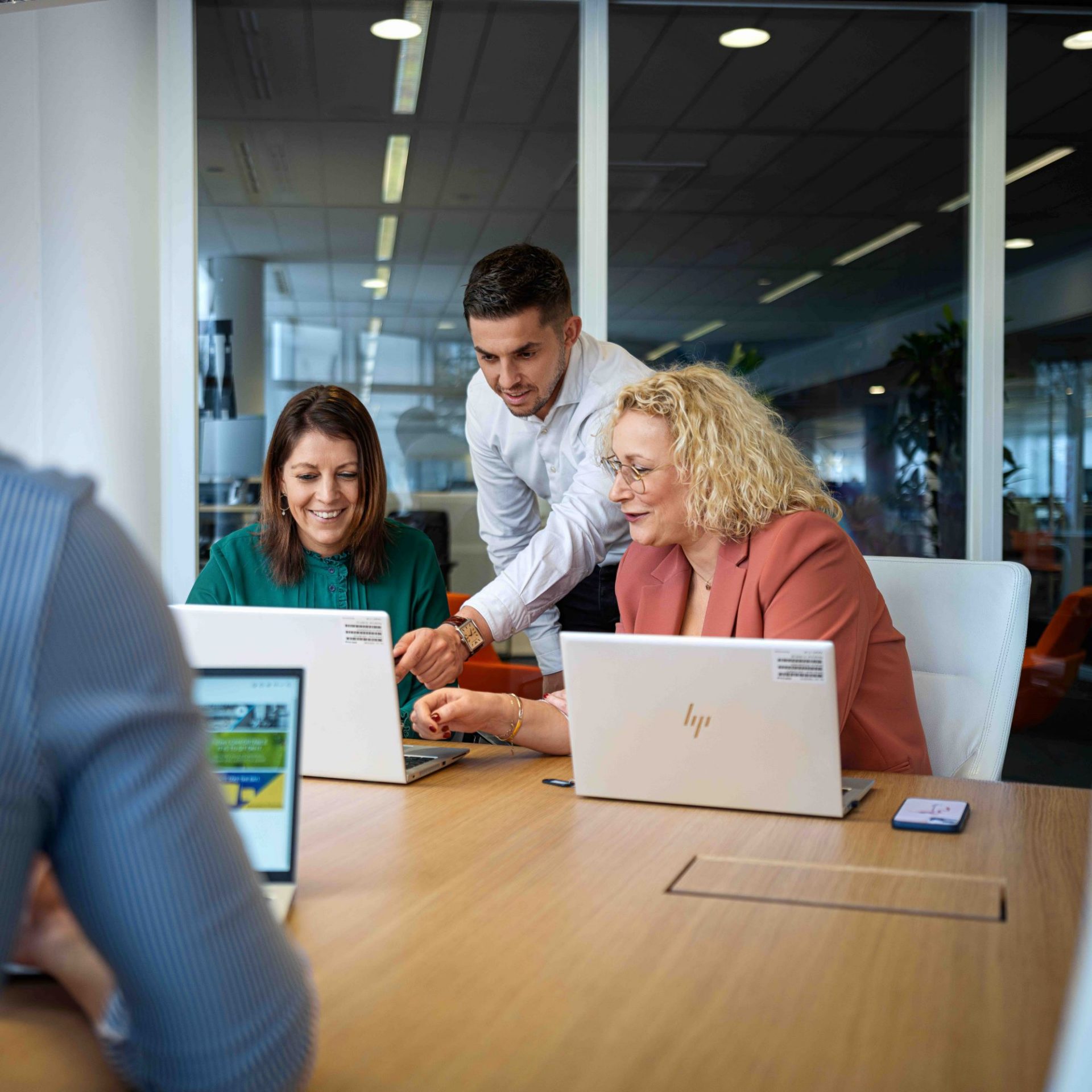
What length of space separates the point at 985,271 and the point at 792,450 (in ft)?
7.86

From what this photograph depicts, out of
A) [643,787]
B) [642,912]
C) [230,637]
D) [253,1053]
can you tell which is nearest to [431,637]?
[230,637]

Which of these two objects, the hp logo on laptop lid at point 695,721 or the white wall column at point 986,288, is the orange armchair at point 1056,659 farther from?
the hp logo on laptop lid at point 695,721

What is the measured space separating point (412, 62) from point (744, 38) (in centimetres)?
122

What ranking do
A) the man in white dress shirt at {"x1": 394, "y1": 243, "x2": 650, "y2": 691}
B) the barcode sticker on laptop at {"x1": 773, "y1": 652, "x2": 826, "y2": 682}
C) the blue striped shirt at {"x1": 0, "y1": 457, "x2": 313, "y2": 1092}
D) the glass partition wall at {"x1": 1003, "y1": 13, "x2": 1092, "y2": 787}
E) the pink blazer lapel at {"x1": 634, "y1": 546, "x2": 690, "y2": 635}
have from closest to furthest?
the blue striped shirt at {"x1": 0, "y1": 457, "x2": 313, "y2": 1092} < the barcode sticker on laptop at {"x1": 773, "y1": 652, "x2": 826, "y2": 682} < the pink blazer lapel at {"x1": 634, "y1": 546, "x2": 690, "y2": 635} < the man in white dress shirt at {"x1": 394, "y1": 243, "x2": 650, "y2": 691} < the glass partition wall at {"x1": 1003, "y1": 13, "x2": 1092, "y2": 787}

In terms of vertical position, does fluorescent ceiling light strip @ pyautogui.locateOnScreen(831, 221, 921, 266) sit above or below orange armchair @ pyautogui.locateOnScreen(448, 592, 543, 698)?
above

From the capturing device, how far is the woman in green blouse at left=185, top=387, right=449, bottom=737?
2641 mm

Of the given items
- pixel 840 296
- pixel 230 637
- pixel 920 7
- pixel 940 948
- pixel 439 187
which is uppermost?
pixel 920 7

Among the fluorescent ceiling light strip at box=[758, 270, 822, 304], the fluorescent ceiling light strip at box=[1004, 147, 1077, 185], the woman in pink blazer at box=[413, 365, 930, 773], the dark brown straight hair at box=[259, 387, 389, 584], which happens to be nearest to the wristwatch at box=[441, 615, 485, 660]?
the woman in pink blazer at box=[413, 365, 930, 773]

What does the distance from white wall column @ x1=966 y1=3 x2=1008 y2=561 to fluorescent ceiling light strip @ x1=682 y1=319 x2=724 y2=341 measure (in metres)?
0.96

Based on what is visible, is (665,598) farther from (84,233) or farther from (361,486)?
(84,233)

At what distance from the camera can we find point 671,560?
225 centimetres

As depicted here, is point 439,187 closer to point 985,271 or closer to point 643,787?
point 985,271

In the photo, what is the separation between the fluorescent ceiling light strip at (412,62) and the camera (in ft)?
13.2

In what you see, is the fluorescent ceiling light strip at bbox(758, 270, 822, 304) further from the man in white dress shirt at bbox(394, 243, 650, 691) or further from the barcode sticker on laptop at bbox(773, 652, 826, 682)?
the barcode sticker on laptop at bbox(773, 652, 826, 682)
